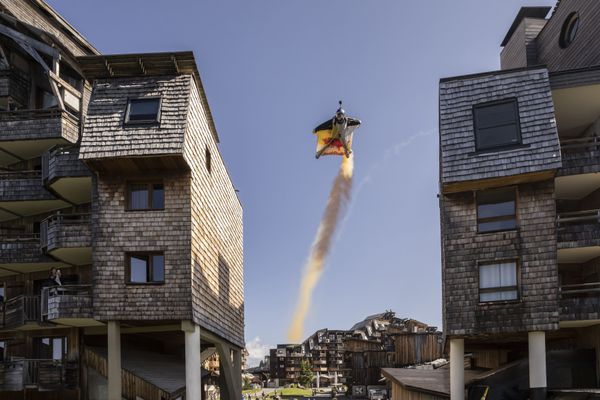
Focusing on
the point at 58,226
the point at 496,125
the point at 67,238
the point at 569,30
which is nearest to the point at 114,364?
the point at 67,238

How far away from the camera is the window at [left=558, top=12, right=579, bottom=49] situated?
3303 centimetres

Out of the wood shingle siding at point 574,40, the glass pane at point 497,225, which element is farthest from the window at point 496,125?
the wood shingle siding at point 574,40

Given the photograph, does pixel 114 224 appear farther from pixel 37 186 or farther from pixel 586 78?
pixel 586 78

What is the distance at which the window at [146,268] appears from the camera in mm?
25297

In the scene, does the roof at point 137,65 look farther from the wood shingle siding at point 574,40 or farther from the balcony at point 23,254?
the wood shingle siding at point 574,40

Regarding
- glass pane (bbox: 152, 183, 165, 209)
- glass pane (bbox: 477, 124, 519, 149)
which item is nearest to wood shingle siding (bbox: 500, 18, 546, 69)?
glass pane (bbox: 477, 124, 519, 149)

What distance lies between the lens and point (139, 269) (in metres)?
25.5

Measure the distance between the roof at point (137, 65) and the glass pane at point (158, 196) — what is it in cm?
466

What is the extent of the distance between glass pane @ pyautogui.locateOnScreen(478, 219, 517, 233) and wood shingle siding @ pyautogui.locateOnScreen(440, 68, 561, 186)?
1.89m

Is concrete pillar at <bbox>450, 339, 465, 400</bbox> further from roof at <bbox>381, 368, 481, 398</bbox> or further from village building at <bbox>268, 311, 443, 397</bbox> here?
village building at <bbox>268, 311, 443, 397</bbox>

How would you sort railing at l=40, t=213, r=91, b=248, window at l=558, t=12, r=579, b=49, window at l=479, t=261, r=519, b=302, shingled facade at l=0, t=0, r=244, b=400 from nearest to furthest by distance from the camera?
1. window at l=479, t=261, r=519, b=302
2. shingled facade at l=0, t=0, r=244, b=400
3. railing at l=40, t=213, r=91, b=248
4. window at l=558, t=12, r=579, b=49

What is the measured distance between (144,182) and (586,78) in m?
17.6

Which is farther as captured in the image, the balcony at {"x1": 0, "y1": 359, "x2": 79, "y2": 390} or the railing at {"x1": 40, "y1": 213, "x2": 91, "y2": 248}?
the balcony at {"x1": 0, "y1": 359, "x2": 79, "y2": 390}

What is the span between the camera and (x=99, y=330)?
29922mm
